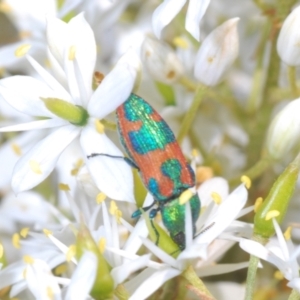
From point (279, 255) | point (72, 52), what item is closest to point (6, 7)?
point (72, 52)

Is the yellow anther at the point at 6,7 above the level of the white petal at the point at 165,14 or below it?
above

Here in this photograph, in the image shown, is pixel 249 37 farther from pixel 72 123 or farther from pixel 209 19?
pixel 72 123

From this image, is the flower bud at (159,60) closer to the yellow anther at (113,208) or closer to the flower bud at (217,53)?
the flower bud at (217,53)

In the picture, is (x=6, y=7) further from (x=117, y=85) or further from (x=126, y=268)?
(x=126, y=268)

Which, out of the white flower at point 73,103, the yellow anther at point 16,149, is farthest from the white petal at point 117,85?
the yellow anther at point 16,149

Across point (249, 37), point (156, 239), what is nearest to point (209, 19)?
point (249, 37)

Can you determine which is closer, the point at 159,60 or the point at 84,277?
the point at 84,277

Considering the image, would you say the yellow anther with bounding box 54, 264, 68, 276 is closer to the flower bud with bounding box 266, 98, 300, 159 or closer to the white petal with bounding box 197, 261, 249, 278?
the white petal with bounding box 197, 261, 249, 278

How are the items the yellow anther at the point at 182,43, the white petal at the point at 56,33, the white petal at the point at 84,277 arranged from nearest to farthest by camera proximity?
the white petal at the point at 84,277, the white petal at the point at 56,33, the yellow anther at the point at 182,43

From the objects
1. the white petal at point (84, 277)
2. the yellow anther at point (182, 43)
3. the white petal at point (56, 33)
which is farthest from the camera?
the yellow anther at point (182, 43)
